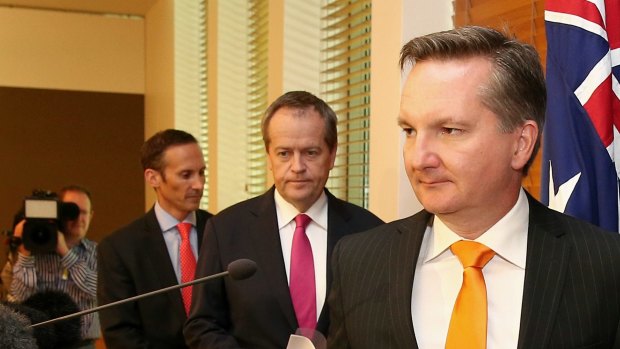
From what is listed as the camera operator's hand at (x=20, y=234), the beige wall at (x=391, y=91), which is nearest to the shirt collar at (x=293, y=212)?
the beige wall at (x=391, y=91)

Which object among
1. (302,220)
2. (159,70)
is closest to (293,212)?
(302,220)

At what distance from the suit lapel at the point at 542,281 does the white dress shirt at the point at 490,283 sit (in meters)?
0.03

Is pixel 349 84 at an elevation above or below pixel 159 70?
below

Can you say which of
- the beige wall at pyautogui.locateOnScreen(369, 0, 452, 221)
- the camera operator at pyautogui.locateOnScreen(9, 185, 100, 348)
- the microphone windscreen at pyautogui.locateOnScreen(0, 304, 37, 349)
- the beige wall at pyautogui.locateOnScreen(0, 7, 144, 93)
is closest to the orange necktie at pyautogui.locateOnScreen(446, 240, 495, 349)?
the microphone windscreen at pyautogui.locateOnScreen(0, 304, 37, 349)

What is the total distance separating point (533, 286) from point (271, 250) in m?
1.06

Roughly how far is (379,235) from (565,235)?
1.24ft

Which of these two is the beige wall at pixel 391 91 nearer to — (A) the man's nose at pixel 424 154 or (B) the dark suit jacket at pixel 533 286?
(B) the dark suit jacket at pixel 533 286

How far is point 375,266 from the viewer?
158 cm

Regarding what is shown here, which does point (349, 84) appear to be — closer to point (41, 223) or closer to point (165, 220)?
point (165, 220)

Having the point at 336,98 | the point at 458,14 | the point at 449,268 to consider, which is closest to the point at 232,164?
the point at 336,98

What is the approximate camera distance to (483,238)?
147 cm

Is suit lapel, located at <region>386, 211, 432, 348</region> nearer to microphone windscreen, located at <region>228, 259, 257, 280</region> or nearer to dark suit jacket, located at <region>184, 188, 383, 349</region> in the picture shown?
microphone windscreen, located at <region>228, 259, 257, 280</region>

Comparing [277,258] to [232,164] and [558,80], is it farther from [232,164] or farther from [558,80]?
[232,164]

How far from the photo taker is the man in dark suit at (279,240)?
2260 millimetres
